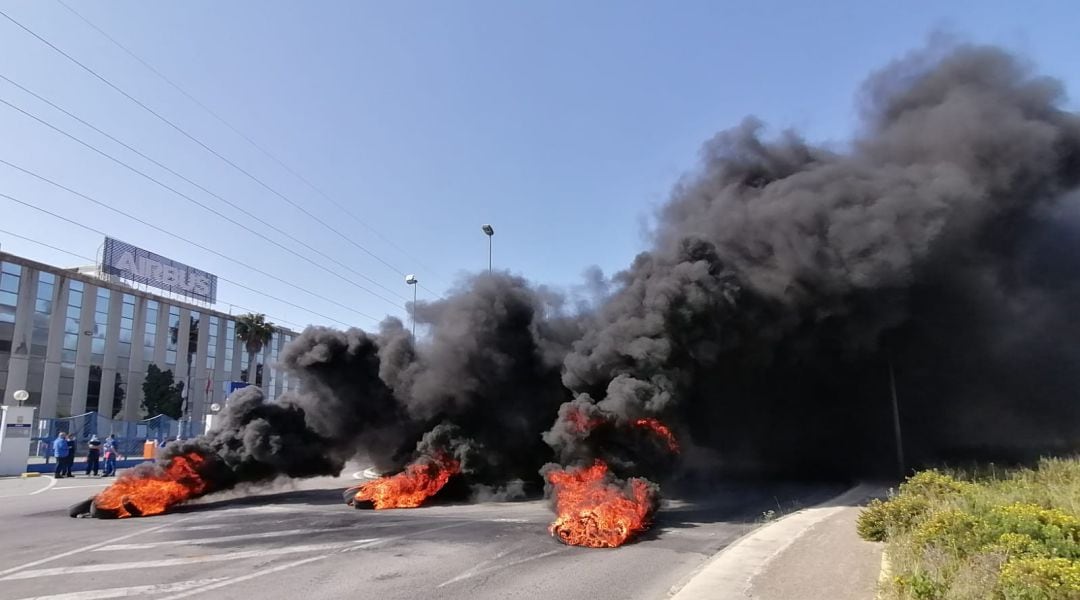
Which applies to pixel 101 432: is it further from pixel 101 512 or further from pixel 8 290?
pixel 8 290

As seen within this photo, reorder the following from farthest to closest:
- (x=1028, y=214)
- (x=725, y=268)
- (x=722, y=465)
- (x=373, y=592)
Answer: (x=722, y=465) < (x=1028, y=214) < (x=725, y=268) < (x=373, y=592)

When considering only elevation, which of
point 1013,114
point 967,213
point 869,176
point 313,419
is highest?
point 1013,114

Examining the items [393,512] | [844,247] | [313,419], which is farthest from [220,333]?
[844,247]

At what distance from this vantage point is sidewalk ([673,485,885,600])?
7.38 meters

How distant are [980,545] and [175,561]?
34.0ft

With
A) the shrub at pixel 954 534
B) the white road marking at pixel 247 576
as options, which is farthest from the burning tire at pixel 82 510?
the shrub at pixel 954 534

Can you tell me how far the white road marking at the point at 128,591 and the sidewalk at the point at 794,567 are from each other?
5.91 m

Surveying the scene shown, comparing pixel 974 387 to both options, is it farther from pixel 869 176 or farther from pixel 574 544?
pixel 574 544

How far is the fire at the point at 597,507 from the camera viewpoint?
11.1 metres

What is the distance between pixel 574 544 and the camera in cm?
1104

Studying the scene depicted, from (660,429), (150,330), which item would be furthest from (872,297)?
(150,330)

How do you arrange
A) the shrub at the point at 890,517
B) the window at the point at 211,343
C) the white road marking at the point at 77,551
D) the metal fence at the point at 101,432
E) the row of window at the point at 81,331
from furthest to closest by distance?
the window at the point at 211,343, the row of window at the point at 81,331, the metal fence at the point at 101,432, the shrub at the point at 890,517, the white road marking at the point at 77,551

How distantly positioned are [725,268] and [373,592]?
1281 centimetres

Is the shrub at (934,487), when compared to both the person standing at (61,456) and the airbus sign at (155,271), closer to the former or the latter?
the person standing at (61,456)
